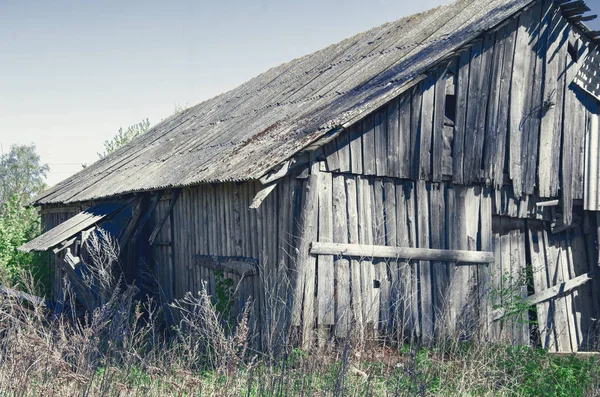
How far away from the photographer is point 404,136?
32.1 ft

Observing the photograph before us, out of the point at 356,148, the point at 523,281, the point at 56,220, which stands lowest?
the point at 523,281

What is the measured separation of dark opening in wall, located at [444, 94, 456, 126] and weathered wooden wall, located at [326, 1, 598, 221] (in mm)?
15

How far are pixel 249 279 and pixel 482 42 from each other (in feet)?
15.9

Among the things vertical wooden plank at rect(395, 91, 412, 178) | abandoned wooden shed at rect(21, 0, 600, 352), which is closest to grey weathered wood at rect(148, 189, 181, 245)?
abandoned wooden shed at rect(21, 0, 600, 352)

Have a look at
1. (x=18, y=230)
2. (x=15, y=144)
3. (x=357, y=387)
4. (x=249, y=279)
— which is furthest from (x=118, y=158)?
(x=15, y=144)

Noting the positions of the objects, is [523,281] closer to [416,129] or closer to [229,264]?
[416,129]

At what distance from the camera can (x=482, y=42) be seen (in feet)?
34.0

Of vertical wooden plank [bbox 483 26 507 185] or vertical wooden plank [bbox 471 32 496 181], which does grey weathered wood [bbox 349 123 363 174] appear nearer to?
vertical wooden plank [bbox 471 32 496 181]

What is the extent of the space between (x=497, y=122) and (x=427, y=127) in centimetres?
128

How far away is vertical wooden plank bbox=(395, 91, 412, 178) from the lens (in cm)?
973

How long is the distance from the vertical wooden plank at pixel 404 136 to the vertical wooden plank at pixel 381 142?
9.2 inches

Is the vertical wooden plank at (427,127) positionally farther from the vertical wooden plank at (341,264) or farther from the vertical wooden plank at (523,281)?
the vertical wooden plank at (523,281)

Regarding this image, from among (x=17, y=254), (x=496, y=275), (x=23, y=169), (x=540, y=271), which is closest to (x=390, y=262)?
(x=496, y=275)

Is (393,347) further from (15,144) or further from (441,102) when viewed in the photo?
(15,144)
